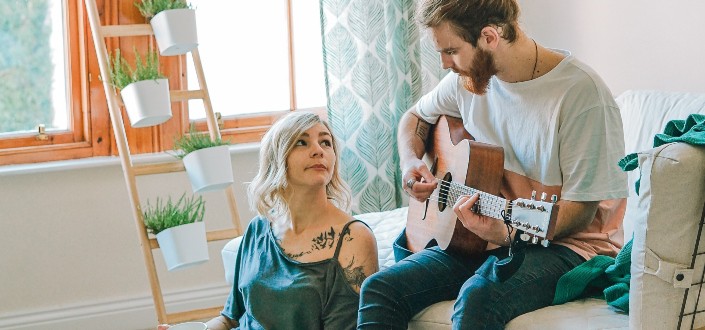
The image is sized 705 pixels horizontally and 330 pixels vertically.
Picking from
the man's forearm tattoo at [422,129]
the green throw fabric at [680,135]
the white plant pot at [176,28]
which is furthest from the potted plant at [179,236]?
the green throw fabric at [680,135]

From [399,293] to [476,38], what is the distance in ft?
2.03

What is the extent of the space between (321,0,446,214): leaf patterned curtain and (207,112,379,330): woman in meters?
1.26

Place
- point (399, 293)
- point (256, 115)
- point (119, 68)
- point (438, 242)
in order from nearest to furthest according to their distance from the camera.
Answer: point (399, 293) < point (438, 242) < point (119, 68) < point (256, 115)

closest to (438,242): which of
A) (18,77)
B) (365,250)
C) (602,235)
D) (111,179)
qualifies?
(365,250)

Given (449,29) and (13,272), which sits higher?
(449,29)

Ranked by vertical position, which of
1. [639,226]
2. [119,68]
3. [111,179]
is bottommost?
[111,179]

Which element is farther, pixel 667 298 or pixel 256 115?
pixel 256 115

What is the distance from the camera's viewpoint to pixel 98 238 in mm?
3525

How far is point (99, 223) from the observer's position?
3.52 metres

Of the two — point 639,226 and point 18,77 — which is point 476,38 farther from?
point 18,77

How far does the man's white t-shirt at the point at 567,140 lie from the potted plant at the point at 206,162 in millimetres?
996

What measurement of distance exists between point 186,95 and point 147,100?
0.25m

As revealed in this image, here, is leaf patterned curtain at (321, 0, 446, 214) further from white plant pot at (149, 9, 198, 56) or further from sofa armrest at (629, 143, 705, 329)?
sofa armrest at (629, 143, 705, 329)

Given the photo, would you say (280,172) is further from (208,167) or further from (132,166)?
(132,166)
